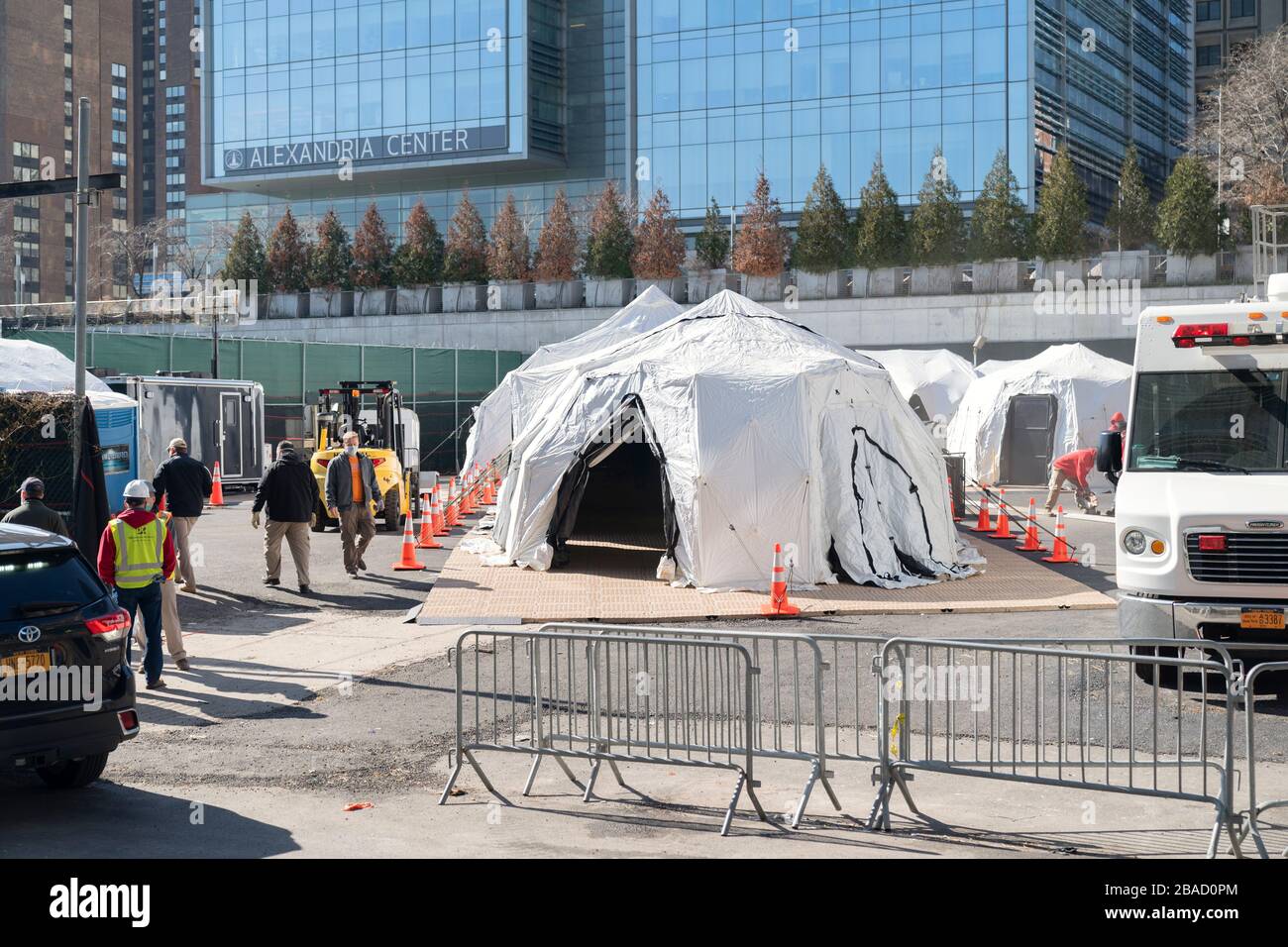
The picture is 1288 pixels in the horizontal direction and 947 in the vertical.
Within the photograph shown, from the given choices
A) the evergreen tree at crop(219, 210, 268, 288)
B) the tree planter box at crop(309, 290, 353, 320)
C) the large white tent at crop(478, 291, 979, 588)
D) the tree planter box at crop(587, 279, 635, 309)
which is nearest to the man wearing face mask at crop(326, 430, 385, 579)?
the large white tent at crop(478, 291, 979, 588)

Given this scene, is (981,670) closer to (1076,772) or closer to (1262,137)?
(1076,772)

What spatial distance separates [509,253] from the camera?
58062 mm

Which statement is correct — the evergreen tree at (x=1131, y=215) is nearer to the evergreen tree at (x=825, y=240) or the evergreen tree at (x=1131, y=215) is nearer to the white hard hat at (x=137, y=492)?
the evergreen tree at (x=825, y=240)

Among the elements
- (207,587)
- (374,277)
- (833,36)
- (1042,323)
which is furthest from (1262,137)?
(207,587)

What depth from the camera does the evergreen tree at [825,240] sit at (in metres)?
53.5

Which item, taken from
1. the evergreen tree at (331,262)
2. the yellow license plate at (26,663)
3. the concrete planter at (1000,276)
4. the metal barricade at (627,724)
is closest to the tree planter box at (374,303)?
the evergreen tree at (331,262)

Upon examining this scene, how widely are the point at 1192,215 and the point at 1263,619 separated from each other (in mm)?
39820

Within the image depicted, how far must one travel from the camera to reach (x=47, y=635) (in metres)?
7.56

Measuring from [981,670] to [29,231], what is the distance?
126753 millimetres

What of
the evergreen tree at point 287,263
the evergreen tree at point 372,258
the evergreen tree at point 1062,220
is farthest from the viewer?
the evergreen tree at point 287,263

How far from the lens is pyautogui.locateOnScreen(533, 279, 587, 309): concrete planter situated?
5538 centimetres

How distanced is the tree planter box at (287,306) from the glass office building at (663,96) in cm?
891

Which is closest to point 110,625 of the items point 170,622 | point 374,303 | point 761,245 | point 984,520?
point 170,622

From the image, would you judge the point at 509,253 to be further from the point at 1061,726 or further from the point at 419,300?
the point at 1061,726
